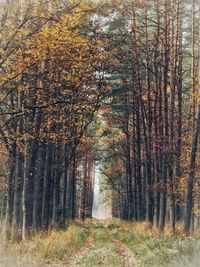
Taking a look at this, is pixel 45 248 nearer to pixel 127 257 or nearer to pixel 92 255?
pixel 92 255

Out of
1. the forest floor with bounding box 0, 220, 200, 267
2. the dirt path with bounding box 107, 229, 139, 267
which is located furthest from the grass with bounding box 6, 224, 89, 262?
the dirt path with bounding box 107, 229, 139, 267

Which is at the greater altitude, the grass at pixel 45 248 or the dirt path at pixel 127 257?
the grass at pixel 45 248

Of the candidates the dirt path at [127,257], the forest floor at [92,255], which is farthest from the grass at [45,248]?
the dirt path at [127,257]

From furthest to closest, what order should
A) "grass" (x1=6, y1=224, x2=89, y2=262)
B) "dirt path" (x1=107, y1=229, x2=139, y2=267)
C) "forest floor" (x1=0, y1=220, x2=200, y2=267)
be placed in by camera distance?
"dirt path" (x1=107, y1=229, x2=139, y2=267), "grass" (x1=6, y1=224, x2=89, y2=262), "forest floor" (x1=0, y1=220, x2=200, y2=267)

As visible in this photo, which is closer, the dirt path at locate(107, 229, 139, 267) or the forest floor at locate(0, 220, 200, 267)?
the forest floor at locate(0, 220, 200, 267)

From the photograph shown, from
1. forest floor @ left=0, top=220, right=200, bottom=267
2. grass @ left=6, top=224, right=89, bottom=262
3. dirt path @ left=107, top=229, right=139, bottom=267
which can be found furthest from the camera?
dirt path @ left=107, top=229, right=139, bottom=267

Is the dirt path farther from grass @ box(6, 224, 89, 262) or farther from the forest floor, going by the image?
grass @ box(6, 224, 89, 262)

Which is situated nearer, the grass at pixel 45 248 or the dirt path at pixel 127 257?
the grass at pixel 45 248

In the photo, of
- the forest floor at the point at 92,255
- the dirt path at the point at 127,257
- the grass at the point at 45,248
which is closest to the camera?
the forest floor at the point at 92,255

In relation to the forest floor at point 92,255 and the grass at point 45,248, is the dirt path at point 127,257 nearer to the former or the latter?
the forest floor at point 92,255

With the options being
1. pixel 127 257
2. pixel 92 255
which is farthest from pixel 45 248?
pixel 127 257

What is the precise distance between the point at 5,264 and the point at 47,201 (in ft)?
43.4

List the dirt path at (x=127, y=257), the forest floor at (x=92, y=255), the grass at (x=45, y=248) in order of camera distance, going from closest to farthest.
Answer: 1. the forest floor at (x=92, y=255)
2. the grass at (x=45, y=248)
3. the dirt path at (x=127, y=257)

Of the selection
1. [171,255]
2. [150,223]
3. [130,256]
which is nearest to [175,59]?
[150,223]
